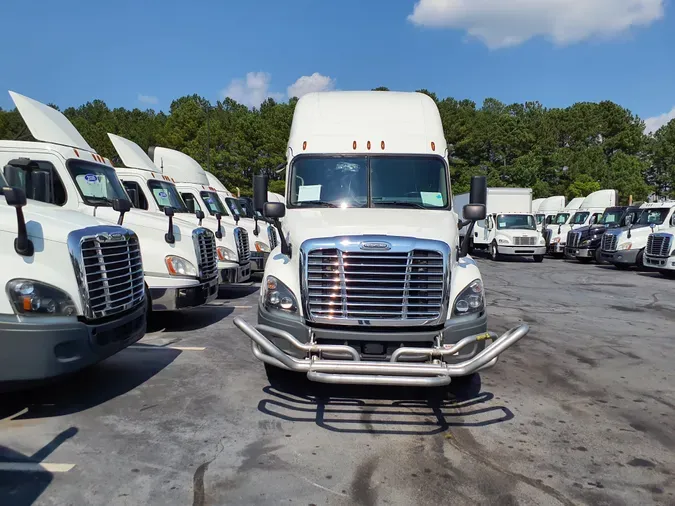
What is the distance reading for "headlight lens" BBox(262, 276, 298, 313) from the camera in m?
4.86

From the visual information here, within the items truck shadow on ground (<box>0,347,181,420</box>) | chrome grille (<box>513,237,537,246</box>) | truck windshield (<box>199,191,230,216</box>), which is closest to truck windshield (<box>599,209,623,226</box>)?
chrome grille (<box>513,237,537,246</box>)

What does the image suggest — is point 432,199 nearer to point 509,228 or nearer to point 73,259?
point 73,259

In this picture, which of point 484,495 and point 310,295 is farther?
point 310,295

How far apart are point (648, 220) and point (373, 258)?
17.1 m

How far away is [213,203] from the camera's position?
14.3 m

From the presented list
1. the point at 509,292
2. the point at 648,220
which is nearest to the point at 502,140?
the point at 648,220

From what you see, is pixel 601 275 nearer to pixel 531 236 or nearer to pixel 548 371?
pixel 531 236

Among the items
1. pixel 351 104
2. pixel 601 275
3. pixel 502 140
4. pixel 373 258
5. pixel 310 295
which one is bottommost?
pixel 601 275

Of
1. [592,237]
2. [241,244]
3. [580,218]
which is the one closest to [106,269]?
[241,244]

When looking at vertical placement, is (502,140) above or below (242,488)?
above

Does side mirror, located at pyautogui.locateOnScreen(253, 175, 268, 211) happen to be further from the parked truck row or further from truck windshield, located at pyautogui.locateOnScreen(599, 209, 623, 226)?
truck windshield, located at pyautogui.locateOnScreen(599, 209, 623, 226)

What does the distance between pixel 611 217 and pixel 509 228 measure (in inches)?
157

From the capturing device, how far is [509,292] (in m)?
13.3

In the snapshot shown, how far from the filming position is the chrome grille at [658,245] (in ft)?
53.0
